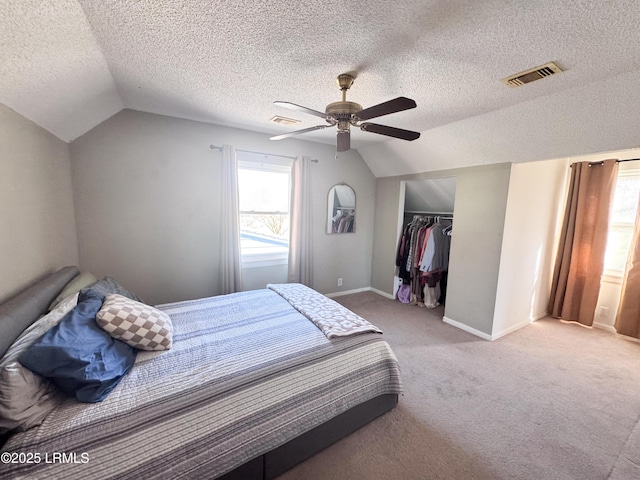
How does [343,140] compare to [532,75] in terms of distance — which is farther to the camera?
[343,140]

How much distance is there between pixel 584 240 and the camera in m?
3.39

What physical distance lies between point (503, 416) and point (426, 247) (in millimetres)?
2231

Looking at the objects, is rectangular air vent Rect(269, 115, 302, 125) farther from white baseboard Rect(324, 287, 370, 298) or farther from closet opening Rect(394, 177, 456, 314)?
white baseboard Rect(324, 287, 370, 298)

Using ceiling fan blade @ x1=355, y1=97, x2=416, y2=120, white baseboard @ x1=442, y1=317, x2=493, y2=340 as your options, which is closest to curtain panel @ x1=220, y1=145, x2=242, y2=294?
ceiling fan blade @ x1=355, y1=97, x2=416, y2=120

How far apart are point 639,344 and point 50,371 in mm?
5225

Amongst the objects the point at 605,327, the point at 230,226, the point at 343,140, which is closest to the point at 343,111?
the point at 343,140

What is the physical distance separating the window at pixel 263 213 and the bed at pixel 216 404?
5.42 ft

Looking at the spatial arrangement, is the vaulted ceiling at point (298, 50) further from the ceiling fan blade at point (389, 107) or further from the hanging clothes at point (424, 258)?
the hanging clothes at point (424, 258)

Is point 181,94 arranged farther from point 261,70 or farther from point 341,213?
point 341,213

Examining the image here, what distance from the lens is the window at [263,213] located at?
3.51 meters

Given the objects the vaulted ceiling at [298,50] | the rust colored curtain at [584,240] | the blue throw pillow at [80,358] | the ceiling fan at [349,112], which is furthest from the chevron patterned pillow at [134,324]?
the rust colored curtain at [584,240]

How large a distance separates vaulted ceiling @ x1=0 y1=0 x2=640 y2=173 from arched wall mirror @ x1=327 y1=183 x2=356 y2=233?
183 cm

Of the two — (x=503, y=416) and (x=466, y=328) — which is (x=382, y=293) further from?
(x=503, y=416)

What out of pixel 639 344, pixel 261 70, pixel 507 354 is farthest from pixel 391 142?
pixel 639 344
